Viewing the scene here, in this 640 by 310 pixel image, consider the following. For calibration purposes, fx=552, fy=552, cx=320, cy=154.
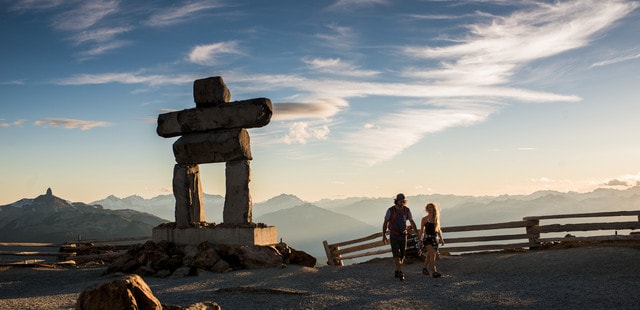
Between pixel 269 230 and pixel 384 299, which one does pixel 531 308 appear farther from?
pixel 269 230

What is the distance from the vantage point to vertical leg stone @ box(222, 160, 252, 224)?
1655 centimetres

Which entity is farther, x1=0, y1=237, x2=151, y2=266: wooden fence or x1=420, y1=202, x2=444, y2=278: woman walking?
x1=0, y1=237, x2=151, y2=266: wooden fence

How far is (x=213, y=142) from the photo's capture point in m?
16.8

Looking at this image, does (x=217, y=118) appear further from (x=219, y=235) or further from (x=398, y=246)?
(x=398, y=246)

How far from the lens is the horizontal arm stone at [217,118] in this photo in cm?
1645

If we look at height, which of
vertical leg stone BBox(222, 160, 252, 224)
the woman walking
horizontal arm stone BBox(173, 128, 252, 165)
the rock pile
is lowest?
the rock pile

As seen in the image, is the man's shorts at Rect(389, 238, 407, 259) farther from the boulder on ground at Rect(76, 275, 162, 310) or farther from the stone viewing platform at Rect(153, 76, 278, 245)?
the boulder on ground at Rect(76, 275, 162, 310)

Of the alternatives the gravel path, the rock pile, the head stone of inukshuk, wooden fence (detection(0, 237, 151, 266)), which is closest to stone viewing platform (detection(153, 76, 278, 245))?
the head stone of inukshuk

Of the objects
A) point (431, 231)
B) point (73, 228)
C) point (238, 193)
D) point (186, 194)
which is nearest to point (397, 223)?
point (431, 231)

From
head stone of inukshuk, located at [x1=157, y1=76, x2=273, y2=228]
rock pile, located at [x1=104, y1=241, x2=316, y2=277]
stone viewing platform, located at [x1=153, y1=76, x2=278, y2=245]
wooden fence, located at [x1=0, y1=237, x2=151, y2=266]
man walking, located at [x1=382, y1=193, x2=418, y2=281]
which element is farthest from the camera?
wooden fence, located at [x1=0, y1=237, x2=151, y2=266]

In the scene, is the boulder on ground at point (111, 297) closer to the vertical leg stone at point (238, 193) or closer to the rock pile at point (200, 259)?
A: the rock pile at point (200, 259)

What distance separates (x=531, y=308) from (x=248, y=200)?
940cm

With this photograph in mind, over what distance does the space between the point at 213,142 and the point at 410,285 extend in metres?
7.78

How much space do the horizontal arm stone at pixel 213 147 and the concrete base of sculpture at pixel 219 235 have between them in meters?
2.12
